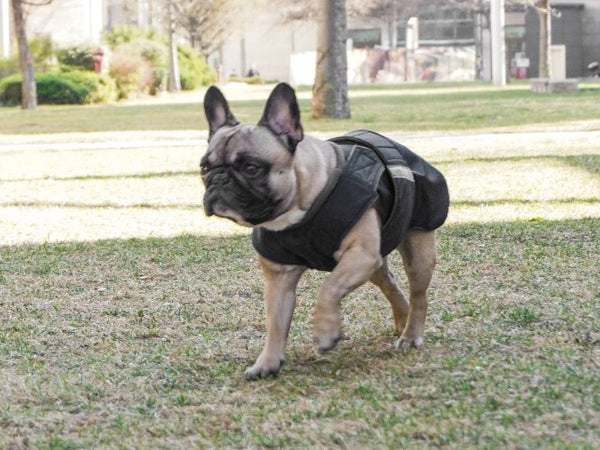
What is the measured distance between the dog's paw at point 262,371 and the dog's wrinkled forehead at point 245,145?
0.90 m

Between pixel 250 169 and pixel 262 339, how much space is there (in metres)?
1.46

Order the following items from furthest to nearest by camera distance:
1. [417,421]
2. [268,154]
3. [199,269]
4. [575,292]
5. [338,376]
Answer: [199,269] < [575,292] < [338,376] < [268,154] < [417,421]

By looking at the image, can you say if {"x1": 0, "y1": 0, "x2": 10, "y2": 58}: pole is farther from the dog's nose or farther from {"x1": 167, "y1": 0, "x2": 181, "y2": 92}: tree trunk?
the dog's nose

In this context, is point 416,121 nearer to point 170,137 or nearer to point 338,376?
point 170,137

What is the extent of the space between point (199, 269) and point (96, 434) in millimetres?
3818

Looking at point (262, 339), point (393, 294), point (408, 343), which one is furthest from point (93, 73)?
point (408, 343)

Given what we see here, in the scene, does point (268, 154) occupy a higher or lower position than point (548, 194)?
higher

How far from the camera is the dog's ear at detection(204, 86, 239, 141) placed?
4.80 m

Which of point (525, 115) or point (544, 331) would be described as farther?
point (525, 115)

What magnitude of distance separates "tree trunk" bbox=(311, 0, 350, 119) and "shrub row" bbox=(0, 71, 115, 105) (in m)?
18.5

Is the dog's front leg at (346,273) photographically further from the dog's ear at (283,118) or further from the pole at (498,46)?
the pole at (498,46)

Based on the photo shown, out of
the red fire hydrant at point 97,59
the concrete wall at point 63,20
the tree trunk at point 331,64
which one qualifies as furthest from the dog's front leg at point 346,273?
the concrete wall at point 63,20

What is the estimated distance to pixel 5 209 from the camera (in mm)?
11758

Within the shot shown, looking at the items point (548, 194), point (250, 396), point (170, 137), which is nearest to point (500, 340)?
point (250, 396)
